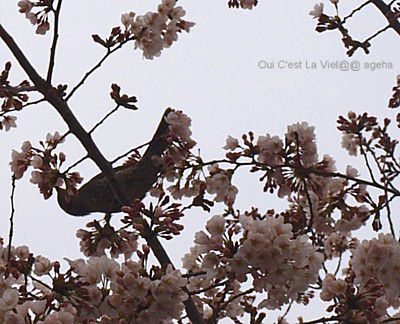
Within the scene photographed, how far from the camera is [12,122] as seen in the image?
343cm

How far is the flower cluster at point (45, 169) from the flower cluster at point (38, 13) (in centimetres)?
69

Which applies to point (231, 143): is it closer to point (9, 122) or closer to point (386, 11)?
point (9, 122)

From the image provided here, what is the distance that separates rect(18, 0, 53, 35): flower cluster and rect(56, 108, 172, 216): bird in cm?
80

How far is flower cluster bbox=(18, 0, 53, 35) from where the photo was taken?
3.24 meters

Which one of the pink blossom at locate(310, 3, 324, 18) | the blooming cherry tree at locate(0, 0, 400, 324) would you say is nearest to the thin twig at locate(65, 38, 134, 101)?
the blooming cherry tree at locate(0, 0, 400, 324)

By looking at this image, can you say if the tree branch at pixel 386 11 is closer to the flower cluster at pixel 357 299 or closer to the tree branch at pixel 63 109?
the flower cluster at pixel 357 299

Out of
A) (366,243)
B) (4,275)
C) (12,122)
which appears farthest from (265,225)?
(12,122)

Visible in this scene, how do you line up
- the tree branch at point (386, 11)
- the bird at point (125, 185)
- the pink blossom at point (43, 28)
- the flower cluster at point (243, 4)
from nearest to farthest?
the bird at point (125, 185), the pink blossom at point (43, 28), the tree branch at point (386, 11), the flower cluster at point (243, 4)

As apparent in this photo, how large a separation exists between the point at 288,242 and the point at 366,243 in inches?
17.2

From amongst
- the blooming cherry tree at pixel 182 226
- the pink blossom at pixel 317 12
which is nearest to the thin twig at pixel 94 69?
the blooming cherry tree at pixel 182 226

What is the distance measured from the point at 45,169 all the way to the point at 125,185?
569 millimetres

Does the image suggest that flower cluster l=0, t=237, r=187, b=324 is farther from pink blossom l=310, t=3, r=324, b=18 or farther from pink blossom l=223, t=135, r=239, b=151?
pink blossom l=310, t=3, r=324, b=18

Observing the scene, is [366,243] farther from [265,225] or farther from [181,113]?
[181,113]

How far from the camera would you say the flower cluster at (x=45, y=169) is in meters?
2.86
